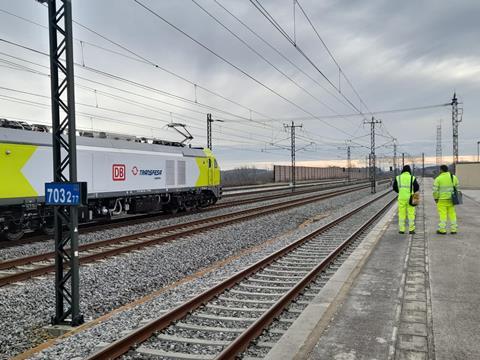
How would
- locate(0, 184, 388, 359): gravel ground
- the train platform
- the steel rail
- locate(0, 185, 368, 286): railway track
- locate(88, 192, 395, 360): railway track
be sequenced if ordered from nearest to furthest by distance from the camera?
the train platform, the steel rail, locate(88, 192, 395, 360): railway track, locate(0, 184, 388, 359): gravel ground, locate(0, 185, 368, 286): railway track

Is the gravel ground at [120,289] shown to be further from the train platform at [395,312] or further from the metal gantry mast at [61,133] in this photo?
the train platform at [395,312]

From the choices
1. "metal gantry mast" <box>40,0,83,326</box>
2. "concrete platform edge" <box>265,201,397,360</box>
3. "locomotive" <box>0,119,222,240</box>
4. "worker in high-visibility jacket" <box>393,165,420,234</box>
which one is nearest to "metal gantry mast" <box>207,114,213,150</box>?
"locomotive" <box>0,119,222,240</box>

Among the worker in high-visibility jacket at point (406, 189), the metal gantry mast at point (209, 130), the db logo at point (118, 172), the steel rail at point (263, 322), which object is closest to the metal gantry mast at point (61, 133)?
the steel rail at point (263, 322)

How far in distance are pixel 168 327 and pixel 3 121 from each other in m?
9.87

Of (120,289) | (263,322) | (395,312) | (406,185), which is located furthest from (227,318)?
(406,185)

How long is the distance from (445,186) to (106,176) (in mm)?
11637

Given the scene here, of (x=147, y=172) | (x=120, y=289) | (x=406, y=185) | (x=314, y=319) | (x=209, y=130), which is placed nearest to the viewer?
(x=314, y=319)

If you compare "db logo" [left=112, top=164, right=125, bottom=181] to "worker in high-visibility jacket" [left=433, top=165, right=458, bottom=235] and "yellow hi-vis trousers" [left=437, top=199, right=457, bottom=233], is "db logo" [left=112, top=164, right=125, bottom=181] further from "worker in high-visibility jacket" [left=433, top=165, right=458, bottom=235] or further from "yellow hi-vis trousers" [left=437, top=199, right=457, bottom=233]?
"yellow hi-vis trousers" [left=437, top=199, right=457, bottom=233]

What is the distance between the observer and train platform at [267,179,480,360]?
4.46m

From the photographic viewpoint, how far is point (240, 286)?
25.7 feet

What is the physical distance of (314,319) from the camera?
5.43 metres

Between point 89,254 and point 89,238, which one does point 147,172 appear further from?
point 89,254

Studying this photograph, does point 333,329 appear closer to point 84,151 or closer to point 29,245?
point 29,245

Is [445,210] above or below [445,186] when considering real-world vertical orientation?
below
